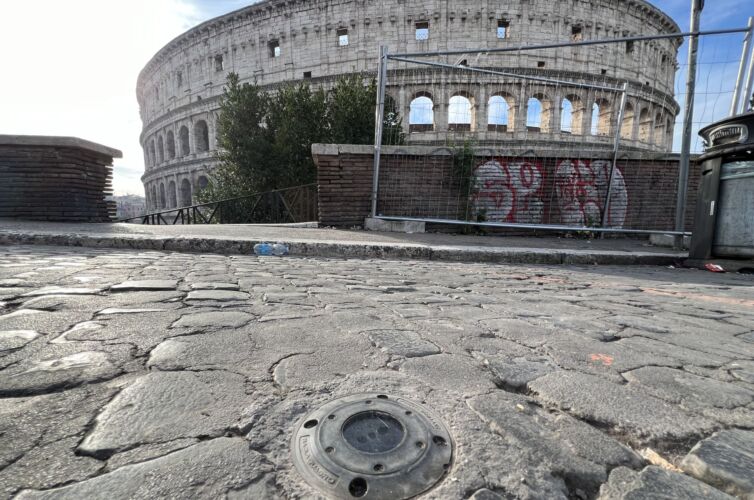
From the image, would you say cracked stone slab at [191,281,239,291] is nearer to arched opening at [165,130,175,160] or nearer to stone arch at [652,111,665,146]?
stone arch at [652,111,665,146]

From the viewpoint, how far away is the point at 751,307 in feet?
9.02

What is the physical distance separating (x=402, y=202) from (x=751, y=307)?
19.5 feet

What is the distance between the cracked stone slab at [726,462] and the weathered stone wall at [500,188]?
7088 mm

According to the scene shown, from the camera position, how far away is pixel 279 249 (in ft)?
16.5

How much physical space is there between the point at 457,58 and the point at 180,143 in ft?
100

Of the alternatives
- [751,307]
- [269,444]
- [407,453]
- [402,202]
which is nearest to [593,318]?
[751,307]

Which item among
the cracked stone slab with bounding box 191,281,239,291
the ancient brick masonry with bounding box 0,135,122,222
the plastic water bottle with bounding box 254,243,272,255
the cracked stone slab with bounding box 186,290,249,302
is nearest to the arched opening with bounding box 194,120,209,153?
the ancient brick masonry with bounding box 0,135,122,222

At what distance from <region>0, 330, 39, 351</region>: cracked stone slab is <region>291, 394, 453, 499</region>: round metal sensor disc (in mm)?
1417

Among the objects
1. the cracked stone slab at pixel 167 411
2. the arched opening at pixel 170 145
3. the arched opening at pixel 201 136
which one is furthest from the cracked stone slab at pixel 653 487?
the arched opening at pixel 170 145

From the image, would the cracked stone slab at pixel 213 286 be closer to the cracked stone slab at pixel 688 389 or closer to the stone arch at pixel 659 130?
the cracked stone slab at pixel 688 389

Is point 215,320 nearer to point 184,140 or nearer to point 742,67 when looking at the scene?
point 742,67

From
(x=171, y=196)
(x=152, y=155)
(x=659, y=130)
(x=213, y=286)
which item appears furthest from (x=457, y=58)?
(x=152, y=155)

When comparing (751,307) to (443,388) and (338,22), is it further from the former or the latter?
(338,22)

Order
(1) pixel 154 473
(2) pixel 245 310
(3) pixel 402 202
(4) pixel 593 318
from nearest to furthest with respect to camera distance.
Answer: (1) pixel 154 473
(2) pixel 245 310
(4) pixel 593 318
(3) pixel 402 202
